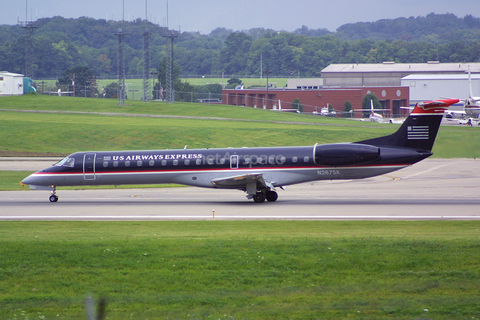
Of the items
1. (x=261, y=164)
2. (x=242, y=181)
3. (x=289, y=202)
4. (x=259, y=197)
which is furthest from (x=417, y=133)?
(x=242, y=181)

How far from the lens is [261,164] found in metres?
26.9

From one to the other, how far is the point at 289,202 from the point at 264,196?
1.27 meters

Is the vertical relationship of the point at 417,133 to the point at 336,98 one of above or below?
below

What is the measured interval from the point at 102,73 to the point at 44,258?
7186 inches

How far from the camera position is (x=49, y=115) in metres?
77.1

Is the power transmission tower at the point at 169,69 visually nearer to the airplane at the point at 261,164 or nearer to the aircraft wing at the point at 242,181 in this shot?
the airplane at the point at 261,164

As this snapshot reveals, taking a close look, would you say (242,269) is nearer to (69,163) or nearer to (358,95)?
(69,163)

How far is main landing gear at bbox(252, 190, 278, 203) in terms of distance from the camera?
27016 millimetres

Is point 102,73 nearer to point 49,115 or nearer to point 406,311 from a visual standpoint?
point 49,115

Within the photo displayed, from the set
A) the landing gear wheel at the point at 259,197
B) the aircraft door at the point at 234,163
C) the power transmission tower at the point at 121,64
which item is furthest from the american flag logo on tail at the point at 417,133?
the power transmission tower at the point at 121,64

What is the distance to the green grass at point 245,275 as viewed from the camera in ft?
36.3

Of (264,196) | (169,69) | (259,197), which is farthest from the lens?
Result: (169,69)

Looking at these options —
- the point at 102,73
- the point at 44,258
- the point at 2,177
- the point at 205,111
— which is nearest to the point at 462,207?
the point at 44,258

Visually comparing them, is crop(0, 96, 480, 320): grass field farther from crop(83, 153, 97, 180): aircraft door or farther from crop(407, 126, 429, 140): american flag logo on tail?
crop(83, 153, 97, 180): aircraft door
